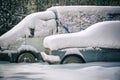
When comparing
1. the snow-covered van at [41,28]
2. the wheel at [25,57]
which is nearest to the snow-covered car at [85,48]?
the snow-covered van at [41,28]

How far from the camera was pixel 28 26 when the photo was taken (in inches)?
501

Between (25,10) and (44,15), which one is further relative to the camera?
(25,10)

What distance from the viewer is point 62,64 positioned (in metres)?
10.5

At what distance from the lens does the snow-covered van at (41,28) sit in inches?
486

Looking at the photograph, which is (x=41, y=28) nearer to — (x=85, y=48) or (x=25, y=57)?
(x=25, y=57)

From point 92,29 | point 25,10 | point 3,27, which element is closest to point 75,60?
point 92,29

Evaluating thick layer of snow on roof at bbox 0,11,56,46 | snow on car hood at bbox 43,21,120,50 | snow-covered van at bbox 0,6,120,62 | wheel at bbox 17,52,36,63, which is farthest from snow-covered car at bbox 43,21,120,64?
thick layer of snow on roof at bbox 0,11,56,46

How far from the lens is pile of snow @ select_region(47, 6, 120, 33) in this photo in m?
12.8

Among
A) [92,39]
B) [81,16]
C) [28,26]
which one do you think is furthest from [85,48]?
[28,26]

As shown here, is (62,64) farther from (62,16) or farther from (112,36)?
(62,16)

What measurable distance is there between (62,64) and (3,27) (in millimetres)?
11259

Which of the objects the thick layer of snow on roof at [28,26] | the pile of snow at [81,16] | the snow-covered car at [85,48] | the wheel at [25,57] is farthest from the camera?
the pile of snow at [81,16]

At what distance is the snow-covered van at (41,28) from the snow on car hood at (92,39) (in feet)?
4.15

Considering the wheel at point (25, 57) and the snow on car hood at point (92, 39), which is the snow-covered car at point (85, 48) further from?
the wheel at point (25, 57)
